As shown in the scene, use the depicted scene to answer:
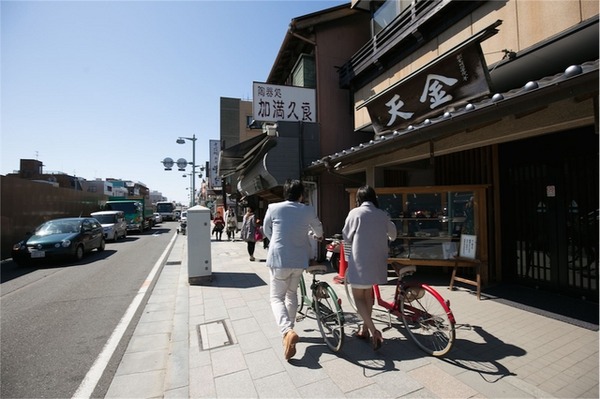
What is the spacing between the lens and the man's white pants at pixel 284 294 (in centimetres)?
341

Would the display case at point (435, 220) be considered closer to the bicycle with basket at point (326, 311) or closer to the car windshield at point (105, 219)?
the bicycle with basket at point (326, 311)

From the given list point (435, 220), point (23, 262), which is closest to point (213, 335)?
point (435, 220)

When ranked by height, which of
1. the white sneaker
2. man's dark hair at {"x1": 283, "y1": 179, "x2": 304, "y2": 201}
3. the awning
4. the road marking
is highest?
the awning

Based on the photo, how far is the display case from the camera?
598cm

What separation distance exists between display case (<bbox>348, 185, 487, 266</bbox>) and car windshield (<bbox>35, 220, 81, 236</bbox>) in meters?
11.7

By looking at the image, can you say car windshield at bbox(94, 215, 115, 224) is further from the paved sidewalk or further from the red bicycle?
the red bicycle

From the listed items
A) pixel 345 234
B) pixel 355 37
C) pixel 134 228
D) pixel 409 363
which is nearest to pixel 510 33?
pixel 345 234

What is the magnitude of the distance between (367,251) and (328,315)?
105 cm

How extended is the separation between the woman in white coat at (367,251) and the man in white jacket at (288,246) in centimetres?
45

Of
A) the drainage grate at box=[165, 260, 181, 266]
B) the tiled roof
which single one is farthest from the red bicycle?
the drainage grate at box=[165, 260, 181, 266]

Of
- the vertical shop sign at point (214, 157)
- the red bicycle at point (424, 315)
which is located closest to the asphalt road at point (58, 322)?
the red bicycle at point (424, 315)

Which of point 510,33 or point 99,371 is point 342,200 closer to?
point 510,33

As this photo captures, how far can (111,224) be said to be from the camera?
18188mm

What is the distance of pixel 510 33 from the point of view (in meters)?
5.40
